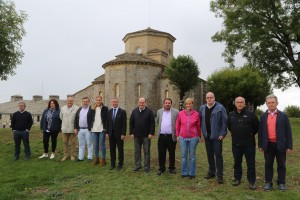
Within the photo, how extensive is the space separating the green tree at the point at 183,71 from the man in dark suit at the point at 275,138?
26498 millimetres

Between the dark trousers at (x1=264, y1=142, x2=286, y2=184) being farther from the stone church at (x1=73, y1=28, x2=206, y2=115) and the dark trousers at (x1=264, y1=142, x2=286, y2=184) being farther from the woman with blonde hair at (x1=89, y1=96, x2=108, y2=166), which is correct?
the stone church at (x1=73, y1=28, x2=206, y2=115)

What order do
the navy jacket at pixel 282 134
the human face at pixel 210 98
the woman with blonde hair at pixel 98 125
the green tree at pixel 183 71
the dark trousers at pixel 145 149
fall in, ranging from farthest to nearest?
the green tree at pixel 183 71
the woman with blonde hair at pixel 98 125
the dark trousers at pixel 145 149
the human face at pixel 210 98
the navy jacket at pixel 282 134

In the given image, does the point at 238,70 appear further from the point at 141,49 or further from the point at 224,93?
the point at 141,49

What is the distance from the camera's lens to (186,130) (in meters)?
7.98

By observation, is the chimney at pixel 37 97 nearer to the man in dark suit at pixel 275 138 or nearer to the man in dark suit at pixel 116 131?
the man in dark suit at pixel 116 131

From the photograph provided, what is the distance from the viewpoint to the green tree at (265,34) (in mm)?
25297

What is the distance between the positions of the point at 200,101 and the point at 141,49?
436 inches

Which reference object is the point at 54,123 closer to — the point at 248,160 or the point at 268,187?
the point at 248,160

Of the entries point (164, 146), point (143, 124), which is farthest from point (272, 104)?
point (143, 124)

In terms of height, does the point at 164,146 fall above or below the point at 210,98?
below

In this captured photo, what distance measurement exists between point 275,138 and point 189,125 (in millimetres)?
2098

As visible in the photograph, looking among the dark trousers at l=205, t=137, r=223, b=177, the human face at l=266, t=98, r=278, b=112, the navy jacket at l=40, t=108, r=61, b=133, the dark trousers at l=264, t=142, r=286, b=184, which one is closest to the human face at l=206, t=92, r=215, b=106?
the dark trousers at l=205, t=137, r=223, b=177

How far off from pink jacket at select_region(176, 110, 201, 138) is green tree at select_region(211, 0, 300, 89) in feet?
63.2

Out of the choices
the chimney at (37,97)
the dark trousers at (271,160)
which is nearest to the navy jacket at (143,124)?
the dark trousers at (271,160)
